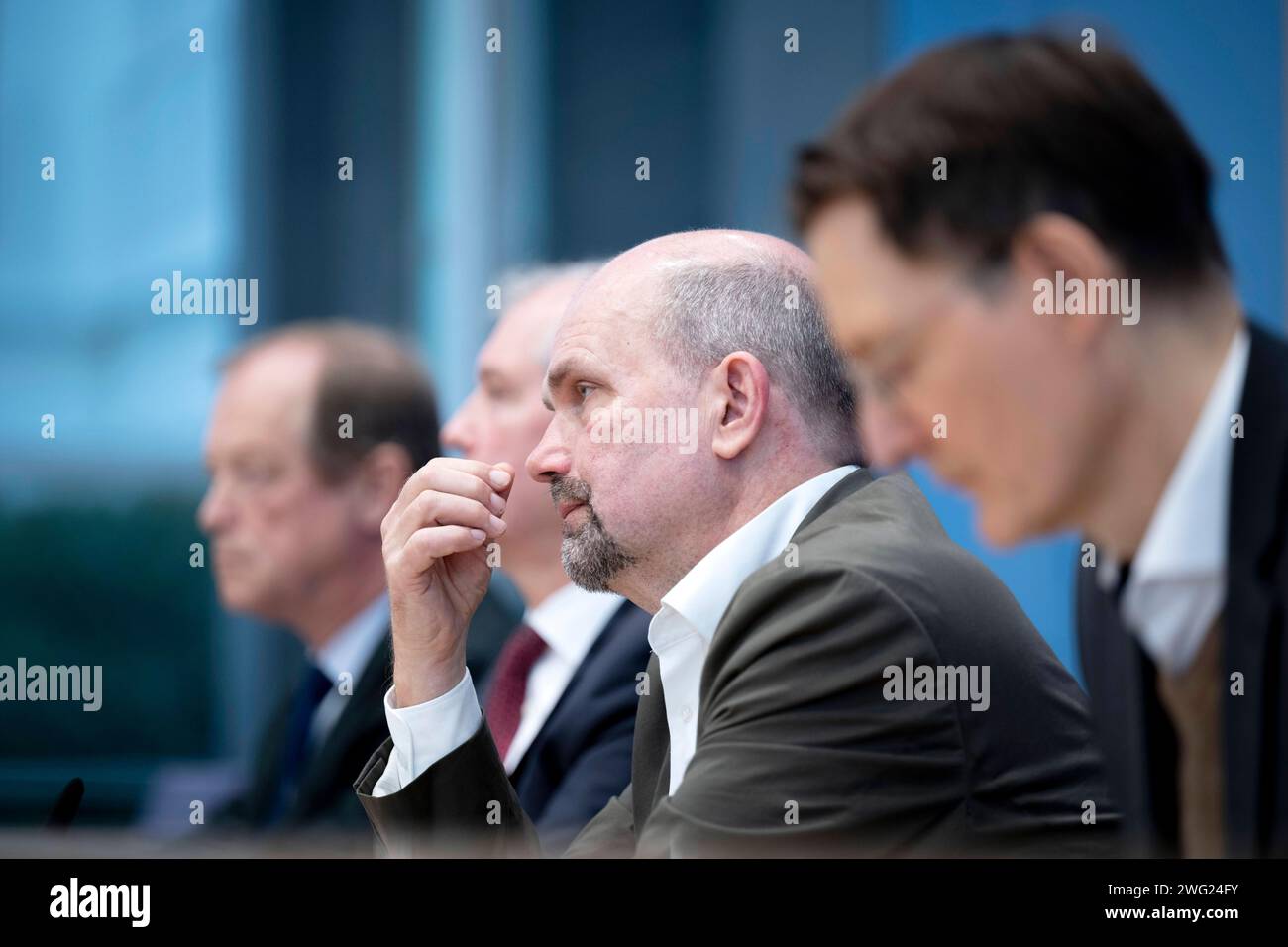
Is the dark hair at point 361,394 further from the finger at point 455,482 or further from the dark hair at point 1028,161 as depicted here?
the dark hair at point 1028,161

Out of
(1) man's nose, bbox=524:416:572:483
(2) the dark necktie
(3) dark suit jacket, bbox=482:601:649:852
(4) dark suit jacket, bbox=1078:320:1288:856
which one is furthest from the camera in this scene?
(2) the dark necktie

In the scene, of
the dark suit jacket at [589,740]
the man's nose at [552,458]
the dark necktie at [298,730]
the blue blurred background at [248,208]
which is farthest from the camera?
the dark necktie at [298,730]

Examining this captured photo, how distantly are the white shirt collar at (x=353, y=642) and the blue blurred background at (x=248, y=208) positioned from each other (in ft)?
0.64

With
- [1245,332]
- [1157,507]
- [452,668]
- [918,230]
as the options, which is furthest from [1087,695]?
[452,668]

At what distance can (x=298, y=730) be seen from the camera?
3090mm

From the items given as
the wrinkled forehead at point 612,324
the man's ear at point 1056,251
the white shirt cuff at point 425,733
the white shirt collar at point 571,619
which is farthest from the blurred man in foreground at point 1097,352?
the white shirt collar at point 571,619

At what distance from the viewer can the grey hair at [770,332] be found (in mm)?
2109

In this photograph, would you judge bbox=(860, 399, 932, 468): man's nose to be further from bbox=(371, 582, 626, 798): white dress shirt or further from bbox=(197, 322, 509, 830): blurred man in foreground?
bbox=(197, 322, 509, 830): blurred man in foreground

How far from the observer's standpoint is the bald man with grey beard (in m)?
1.78

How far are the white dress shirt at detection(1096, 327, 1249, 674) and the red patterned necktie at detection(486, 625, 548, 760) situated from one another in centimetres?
124

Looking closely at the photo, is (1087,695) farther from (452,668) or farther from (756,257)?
(452,668)

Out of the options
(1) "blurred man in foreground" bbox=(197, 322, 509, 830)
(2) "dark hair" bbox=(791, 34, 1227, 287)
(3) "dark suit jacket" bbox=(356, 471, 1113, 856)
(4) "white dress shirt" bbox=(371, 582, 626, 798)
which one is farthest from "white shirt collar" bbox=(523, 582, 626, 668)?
(2) "dark hair" bbox=(791, 34, 1227, 287)
